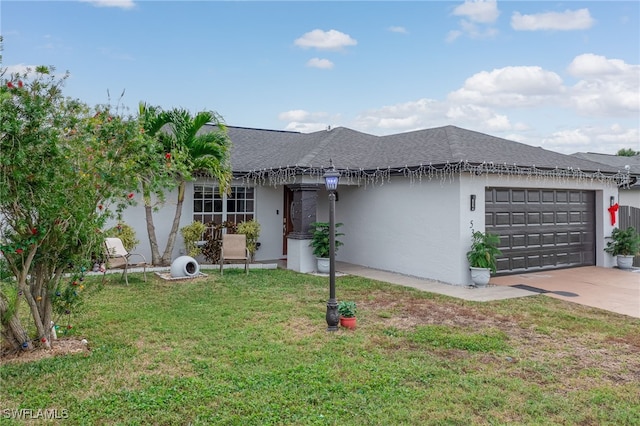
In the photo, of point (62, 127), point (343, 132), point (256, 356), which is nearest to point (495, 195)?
point (343, 132)

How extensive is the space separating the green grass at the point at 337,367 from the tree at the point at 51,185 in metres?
0.76

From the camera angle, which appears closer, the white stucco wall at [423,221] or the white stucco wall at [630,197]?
the white stucco wall at [423,221]

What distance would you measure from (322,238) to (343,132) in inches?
193

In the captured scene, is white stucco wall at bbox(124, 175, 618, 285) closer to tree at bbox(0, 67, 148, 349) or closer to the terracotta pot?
the terracotta pot

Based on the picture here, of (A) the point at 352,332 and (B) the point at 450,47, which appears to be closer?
(A) the point at 352,332

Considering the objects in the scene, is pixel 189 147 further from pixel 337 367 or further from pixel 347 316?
pixel 337 367

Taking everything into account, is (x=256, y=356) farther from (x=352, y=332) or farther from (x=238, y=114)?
(x=238, y=114)

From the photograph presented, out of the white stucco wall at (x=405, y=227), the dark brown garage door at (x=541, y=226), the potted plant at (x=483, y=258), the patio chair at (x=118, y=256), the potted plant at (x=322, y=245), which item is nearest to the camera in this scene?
the potted plant at (x=483, y=258)

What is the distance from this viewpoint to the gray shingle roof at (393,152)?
10031mm

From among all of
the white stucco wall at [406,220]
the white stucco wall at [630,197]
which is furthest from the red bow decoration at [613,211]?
the white stucco wall at [630,197]

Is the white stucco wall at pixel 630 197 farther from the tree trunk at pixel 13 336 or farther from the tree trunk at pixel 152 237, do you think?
the tree trunk at pixel 13 336

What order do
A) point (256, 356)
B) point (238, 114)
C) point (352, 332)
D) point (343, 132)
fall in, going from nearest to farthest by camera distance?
point (256, 356) → point (352, 332) → point (343, 132) → point (238, 114)

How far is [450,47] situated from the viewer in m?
13.5

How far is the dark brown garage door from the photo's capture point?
1019 centimetres
